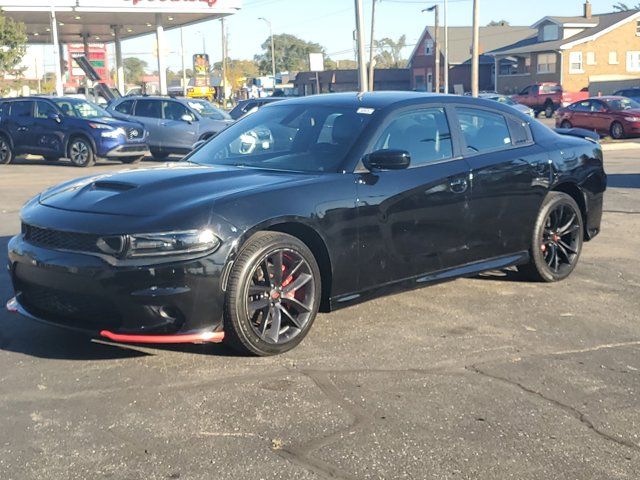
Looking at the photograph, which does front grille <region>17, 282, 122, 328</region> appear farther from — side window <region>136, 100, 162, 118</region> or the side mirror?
side window <region>136, 100, 162, 118</region>

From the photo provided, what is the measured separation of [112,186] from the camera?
16.5ft

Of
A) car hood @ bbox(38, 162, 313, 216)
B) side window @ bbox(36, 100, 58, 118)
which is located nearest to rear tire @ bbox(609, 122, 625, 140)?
side window @ bbox(36, 100, 58, 118)

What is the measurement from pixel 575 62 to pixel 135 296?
2322 inches

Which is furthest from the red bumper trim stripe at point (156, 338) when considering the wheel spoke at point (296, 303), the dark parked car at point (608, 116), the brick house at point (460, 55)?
the brick house at point (460, 55)

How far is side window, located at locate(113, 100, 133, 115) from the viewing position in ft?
70.4

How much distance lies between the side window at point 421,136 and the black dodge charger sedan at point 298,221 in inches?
0.4

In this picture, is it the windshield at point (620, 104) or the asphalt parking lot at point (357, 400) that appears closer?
the asphalt parking lot at point (357, 400)

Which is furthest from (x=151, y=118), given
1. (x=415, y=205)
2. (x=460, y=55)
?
(x=460, y=55)

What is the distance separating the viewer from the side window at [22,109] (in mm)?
19562

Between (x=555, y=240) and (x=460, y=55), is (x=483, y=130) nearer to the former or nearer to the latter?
(x=555, y=240)

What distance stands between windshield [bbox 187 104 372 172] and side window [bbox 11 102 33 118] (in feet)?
48.4

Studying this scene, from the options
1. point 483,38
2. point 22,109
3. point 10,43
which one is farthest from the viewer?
point 483,38

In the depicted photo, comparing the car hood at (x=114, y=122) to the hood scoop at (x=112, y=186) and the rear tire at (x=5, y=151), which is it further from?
the hood scoop at (x=112, y=186)

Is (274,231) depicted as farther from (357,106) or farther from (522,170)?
(522,170)
